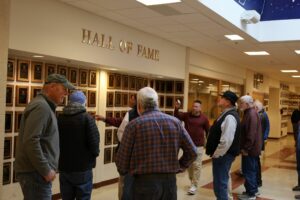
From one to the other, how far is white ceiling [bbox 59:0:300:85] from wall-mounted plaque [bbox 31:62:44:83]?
0.93 metres

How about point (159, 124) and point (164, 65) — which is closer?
point (159, 124)

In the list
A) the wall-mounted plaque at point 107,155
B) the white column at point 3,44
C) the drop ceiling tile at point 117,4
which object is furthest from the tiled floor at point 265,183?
the drop ceiling tile at point 117,4

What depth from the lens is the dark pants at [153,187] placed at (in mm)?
2826

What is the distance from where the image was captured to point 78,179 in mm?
3779

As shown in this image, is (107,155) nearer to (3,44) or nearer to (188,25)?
(188,25)

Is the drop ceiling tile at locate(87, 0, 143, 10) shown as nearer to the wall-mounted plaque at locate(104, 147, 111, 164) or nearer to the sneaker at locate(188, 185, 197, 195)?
the wall-mounted plaque at locate(104, 147, 111, 164)

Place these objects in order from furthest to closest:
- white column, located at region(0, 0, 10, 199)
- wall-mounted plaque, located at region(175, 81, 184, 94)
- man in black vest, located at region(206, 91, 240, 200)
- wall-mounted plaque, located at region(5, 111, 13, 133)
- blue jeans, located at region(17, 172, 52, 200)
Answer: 1. wall-mounted plaque, located at region(175, 81, 184, 94)
2. wall-mounted plaque, located at region(5, 111, 13, 133)
3. man in black vest, located at region(206, 91, 240, 200)
4. white column, located at region(0, 0, 10, 199)
5. blue jeans, located at region(17, 172, 52, 200)

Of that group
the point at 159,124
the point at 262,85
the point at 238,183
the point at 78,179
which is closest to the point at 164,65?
the point at 238,183

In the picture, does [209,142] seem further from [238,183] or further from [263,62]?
[263,62]

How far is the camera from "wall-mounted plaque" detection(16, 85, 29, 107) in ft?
15.5

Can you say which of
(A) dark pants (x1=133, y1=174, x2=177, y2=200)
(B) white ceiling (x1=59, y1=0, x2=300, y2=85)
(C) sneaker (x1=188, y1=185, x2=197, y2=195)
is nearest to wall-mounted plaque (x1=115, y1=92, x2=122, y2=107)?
(B) white ceiling (x1=59, y1=0, x2=300, y2=85)

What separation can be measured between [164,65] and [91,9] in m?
2.53

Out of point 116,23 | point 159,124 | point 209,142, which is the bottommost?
point 209,142

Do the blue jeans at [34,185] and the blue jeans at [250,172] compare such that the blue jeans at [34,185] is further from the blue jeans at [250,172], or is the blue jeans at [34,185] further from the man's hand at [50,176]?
the blue jeans at [250,172]
